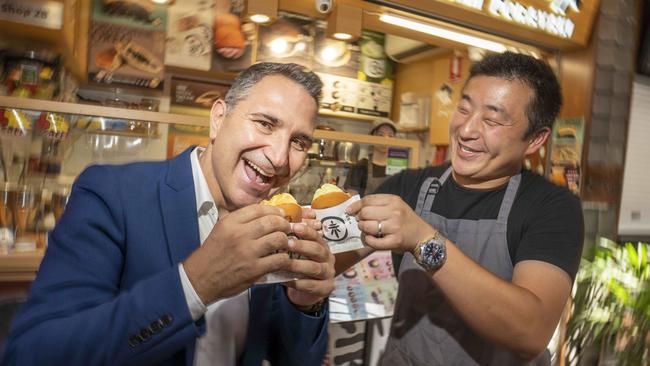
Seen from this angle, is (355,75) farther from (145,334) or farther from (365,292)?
(145,334)

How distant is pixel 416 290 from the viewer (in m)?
1.95

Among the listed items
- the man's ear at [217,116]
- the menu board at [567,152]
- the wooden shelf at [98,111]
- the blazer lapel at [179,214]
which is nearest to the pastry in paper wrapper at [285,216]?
the blazer lapel at [179,214]

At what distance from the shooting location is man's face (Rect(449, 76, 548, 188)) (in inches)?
68.4

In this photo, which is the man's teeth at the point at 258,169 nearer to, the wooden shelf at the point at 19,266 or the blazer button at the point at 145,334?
the blazer button at the point at 145,334

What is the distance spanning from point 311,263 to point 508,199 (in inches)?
40.0

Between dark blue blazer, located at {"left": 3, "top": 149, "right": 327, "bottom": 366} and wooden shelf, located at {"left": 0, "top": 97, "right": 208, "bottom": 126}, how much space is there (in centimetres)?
113

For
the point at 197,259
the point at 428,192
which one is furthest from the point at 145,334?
the point at 428,192

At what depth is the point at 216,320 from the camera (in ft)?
4.51

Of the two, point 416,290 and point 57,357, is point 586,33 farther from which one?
point 57,357

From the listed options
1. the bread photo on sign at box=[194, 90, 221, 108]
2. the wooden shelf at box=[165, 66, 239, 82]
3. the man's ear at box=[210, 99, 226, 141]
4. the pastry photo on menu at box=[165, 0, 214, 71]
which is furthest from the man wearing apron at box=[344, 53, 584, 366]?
the bread photo on sign at box=[194, 90, 221, 108]

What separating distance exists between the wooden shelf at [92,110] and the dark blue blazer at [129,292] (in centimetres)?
113

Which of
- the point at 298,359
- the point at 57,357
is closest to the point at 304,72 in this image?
the point at 298,359

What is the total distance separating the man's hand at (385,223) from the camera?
136 centimetres

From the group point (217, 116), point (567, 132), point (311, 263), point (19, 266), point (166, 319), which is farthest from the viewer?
point (567, 132)
